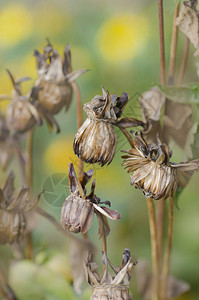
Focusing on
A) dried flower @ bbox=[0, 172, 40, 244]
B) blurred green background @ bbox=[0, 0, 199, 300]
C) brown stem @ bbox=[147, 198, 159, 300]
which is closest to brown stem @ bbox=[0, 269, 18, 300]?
blurred green background @ bbox=[0, 0, 199, 300]

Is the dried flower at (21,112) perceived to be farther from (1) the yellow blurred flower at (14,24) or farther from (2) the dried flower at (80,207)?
(1) the yellow blurred flower at (14,24)

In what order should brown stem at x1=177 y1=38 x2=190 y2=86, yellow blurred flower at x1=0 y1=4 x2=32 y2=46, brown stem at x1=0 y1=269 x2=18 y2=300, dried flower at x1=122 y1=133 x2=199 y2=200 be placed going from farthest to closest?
yellow blurred flower at x1=0 y1=4 x2=32 y2=46 < brown stem at x1=0 y1=269 x2=18 y2=300 < brown stem at x1=177 y1=38 x2=190 y2=86 < dried flower at x1=122 y1=133 x2=199 y2=200

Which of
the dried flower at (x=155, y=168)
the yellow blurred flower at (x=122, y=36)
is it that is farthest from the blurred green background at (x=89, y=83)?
the dried flower at (x=155, y=168)

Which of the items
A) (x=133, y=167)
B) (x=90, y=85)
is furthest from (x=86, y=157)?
(x=90, y=85)

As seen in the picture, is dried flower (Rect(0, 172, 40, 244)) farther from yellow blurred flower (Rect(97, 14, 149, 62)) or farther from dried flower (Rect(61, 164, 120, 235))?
yellow blurred flower (Rect(97, 14, 149, 62))

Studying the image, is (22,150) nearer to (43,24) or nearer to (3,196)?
(3,196)

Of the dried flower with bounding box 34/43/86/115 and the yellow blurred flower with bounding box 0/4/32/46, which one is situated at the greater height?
the yellow blurred flower with bounding box 0/4/32/46
